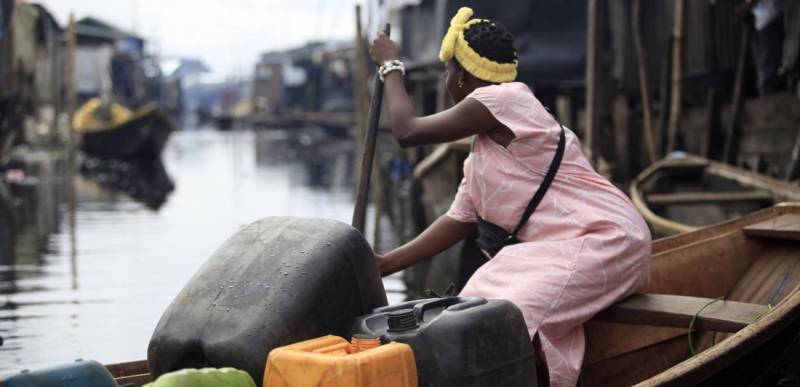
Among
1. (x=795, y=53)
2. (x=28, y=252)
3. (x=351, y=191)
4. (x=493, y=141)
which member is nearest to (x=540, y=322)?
(x=493, y=141)

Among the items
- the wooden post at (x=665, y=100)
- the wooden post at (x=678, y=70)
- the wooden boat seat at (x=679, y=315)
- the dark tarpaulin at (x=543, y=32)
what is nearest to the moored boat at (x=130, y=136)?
the dark tarpaulin at (x=543, y=32)

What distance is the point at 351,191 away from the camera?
18.0 m

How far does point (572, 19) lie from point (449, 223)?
10.4 m

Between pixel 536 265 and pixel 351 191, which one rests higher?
pixel 536 265

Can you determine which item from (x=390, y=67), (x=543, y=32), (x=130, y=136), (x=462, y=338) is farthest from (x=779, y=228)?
(x=130, y=136)

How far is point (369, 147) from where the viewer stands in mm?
3719

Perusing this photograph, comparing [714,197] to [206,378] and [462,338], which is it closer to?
[462,338]

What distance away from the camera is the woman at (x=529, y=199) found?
3170 mm

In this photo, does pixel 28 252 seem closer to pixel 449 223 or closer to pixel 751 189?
pixel 751 189

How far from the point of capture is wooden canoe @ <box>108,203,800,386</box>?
3.13 m

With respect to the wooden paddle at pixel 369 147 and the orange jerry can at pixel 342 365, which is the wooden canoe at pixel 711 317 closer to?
the orange jerry can at pixel 342 365

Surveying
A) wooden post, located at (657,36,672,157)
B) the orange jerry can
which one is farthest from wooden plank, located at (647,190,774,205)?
the orange jerry can

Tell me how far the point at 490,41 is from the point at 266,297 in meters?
1.07

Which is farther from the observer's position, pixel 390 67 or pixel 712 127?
→ pixel 712 127
